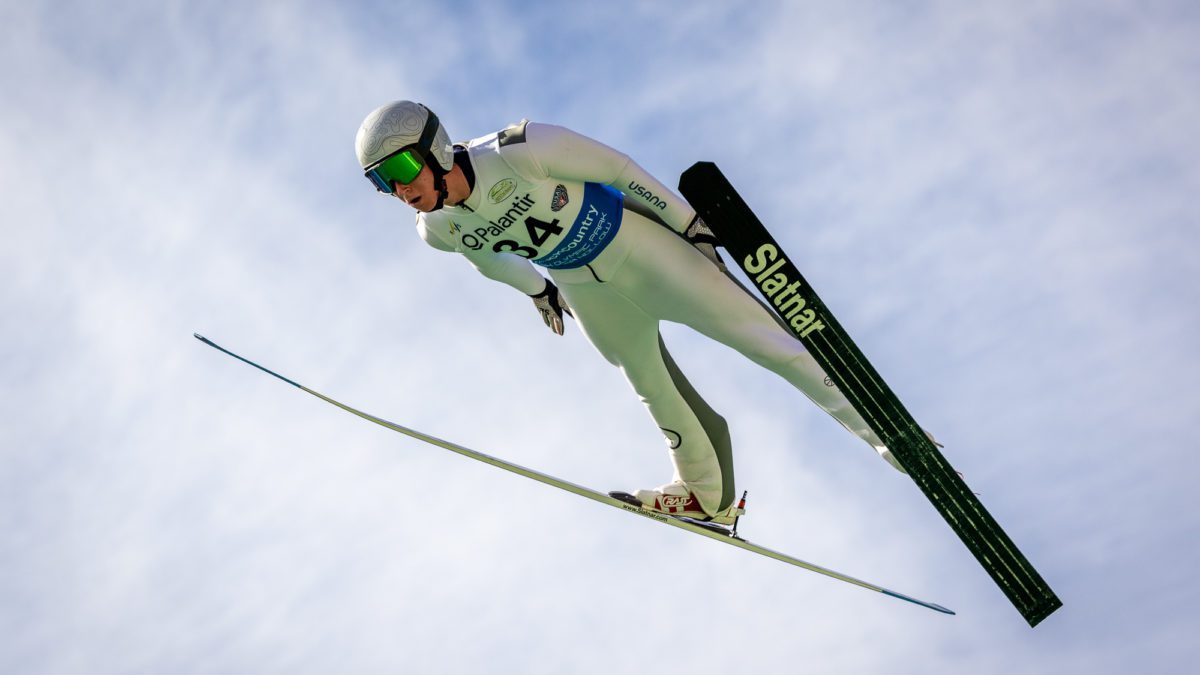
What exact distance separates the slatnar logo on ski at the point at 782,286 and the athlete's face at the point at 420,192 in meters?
2.02

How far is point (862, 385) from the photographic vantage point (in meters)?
8.48

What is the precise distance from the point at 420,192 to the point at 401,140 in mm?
367

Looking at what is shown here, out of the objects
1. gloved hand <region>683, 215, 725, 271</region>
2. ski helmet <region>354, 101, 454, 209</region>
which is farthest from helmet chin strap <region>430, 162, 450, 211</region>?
gloved hand <region>683, 215, 725, 271</region>

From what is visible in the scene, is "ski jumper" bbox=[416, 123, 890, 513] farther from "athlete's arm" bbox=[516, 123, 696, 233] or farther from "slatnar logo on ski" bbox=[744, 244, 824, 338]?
"slatnar logo on ski" bbox=[744, 244, 824, 338]

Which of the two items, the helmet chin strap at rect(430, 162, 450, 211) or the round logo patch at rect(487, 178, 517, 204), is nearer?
the helmet chin strap at rect(430, 162, 450, 211)

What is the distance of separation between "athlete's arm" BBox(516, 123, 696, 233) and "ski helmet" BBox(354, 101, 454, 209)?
0.56m

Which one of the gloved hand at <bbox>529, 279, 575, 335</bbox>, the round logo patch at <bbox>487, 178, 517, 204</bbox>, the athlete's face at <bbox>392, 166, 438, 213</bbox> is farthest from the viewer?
the gloved hand at <bbox>529, 279, 575, 335</bbox>

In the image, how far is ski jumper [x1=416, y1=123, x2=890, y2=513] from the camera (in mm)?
8445

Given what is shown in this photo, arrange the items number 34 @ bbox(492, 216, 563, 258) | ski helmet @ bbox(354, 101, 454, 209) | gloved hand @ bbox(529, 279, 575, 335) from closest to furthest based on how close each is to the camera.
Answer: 1. ski helmet @ bbox(354, 101, 454, 209)
2. number 34 @ bbox(492, 216, 563, 258)
3. gloved hand @ bbox(529, 279, 575, 335)

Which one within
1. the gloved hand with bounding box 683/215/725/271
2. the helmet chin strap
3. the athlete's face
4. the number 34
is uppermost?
the helmet chin strap

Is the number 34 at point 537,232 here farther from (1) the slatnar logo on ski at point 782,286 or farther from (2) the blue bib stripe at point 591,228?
(1) the slatnar logo on ski at point 782,286

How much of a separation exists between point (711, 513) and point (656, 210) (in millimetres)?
2472

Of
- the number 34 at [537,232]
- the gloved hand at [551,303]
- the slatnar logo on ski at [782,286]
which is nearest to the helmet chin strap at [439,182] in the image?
the number 34 at [537,232]

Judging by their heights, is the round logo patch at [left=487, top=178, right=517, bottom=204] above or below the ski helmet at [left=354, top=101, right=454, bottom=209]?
below
